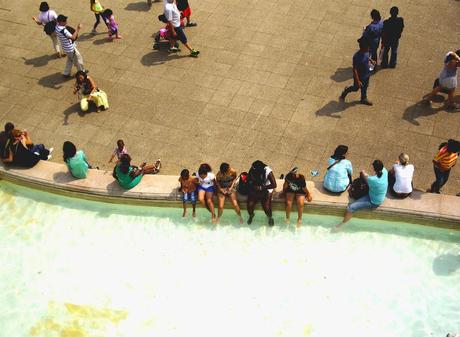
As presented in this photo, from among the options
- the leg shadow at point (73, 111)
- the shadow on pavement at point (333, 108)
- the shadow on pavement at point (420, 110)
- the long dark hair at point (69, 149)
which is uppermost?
the shadow on pavement at point (420, 110)

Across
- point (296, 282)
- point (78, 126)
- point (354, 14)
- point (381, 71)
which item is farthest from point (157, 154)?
point (354, 14)

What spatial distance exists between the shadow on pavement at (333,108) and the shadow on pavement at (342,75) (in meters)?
0.86

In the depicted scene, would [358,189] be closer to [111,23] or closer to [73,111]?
[73,111]

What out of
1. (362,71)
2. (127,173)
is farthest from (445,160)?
(127,173)

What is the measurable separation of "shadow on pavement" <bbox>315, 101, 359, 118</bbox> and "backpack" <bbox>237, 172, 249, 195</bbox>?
300 cm

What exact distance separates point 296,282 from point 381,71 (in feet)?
19.5

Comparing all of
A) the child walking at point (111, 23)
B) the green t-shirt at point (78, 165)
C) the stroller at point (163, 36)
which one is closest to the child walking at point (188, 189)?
the green t-shirt at point (78, 165)

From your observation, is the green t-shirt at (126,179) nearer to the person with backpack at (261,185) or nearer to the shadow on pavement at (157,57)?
the person with backpack at (261,185)

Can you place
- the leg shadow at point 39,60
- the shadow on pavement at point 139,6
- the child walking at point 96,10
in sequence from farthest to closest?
the shadow on pavement at point 139,6
the child walking at point 96,10
the leg shadow at point 39,60

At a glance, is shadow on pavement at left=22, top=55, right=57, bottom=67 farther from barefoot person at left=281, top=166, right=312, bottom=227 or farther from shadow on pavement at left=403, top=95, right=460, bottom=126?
shadow on pavement at left=403, top=95, right=460, bottom=126

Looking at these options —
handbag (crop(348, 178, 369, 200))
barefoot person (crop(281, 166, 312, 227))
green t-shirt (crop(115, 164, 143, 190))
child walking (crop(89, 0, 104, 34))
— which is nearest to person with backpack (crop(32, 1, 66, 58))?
child walking (crop(89, 0, 104, 34))

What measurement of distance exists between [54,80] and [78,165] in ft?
13.6

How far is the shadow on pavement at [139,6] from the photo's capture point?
14.0 metres

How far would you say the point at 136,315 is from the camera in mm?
7660
